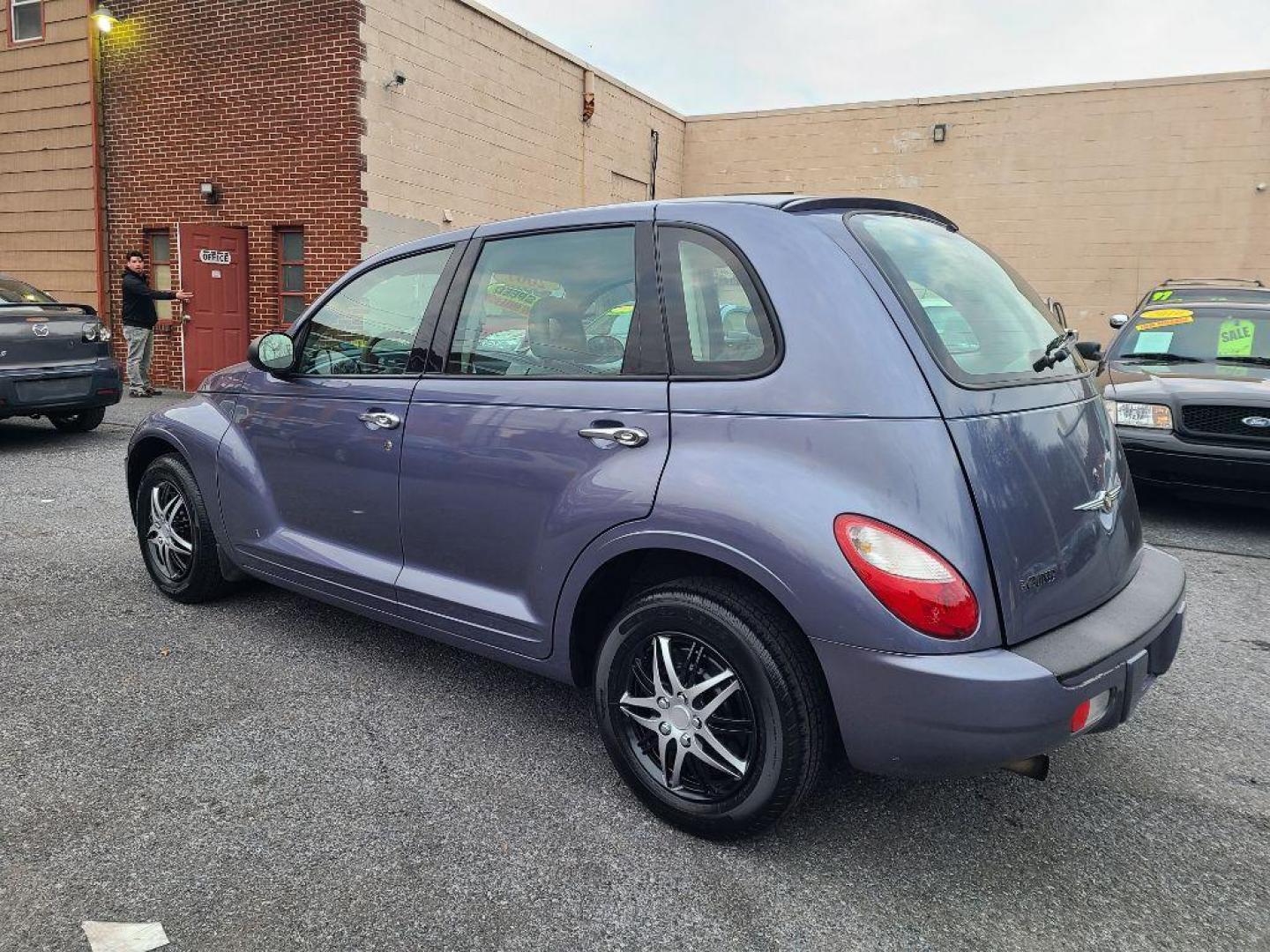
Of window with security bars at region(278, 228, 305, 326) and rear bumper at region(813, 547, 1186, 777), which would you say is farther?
window with security bars at region(278, 228, 305, 326)

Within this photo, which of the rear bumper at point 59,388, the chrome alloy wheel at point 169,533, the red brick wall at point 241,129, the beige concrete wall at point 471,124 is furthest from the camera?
the beige concrete wall at point 471,124

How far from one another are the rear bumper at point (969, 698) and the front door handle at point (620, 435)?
736 mm

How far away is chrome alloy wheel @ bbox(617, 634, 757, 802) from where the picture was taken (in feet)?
7.63

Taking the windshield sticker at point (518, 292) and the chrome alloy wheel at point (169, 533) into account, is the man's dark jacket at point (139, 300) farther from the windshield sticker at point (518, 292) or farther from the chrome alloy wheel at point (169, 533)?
the windshield sticker at point (518, 292)

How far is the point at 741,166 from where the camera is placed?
17891 millimetres

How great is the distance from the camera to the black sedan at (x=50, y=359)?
26.0 feet

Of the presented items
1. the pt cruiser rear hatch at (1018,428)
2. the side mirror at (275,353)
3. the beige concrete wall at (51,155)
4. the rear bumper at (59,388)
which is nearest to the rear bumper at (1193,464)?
the pt cruiser rear hatch at (1018,428)

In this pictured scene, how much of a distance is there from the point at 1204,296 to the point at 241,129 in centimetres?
1146

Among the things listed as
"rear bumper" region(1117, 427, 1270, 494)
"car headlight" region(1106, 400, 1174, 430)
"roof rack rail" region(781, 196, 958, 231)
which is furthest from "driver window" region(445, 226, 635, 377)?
"rear bumper" region(1117, 427, 1270, 494)

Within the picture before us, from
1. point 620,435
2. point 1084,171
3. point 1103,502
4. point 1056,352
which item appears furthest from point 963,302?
point 1084,171

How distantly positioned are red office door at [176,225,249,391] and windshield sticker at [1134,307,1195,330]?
10771 millimetres

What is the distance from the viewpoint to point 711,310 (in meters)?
2.50

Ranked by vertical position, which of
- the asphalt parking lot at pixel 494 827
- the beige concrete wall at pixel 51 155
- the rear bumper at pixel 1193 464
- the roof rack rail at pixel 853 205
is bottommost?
the asphalt parking lot at pixel 494 827

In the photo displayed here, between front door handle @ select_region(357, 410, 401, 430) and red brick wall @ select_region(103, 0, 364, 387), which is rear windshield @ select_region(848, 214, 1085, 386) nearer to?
front door handle @ select_region(357, 410, 401, 430)
